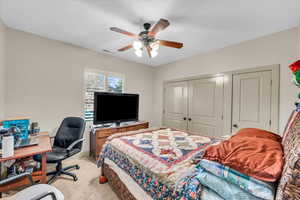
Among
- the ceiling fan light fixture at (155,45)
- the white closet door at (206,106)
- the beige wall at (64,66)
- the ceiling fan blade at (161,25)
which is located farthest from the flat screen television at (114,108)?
the ceiling fan blade at (161,25)

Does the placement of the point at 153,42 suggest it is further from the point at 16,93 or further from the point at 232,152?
the point at 16,93

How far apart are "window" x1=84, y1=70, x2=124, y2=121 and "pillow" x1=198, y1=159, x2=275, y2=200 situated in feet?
10.0

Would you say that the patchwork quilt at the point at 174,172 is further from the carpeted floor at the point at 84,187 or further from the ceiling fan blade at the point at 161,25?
the ceiling fan blade at the point at 161,25

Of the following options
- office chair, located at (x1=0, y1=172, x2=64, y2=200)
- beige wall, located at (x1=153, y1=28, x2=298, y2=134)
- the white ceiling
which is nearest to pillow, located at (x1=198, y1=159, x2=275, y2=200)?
office chair, located at (x1=0, y1=172, x2=64, y2=200)

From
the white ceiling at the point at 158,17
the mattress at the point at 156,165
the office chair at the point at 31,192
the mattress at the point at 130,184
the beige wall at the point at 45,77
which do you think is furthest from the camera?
the beige wall at the point at 45,77

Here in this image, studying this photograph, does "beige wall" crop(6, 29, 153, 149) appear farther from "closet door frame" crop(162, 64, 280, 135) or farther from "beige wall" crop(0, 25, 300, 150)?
"closet door frame" crop(162, 64, 280, 135)

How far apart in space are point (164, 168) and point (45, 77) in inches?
117

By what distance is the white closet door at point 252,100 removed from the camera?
94.3 inches

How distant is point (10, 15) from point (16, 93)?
1.30 meters

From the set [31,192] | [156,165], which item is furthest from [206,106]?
[31,192]

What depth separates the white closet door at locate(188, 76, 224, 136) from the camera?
3.05m

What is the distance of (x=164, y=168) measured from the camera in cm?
122

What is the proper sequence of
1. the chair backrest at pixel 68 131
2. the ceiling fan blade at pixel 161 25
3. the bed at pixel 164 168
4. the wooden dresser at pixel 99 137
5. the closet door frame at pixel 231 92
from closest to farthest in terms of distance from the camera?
the bed at pixel 164 168 → the ceiling fan blade at pixel 161 25 → the closet door frame at pixel 231 92 → the chair backrest at pixel 68 131 → the wooden dresser at pixel 99 137

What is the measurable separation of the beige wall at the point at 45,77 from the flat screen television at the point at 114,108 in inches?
17.8
